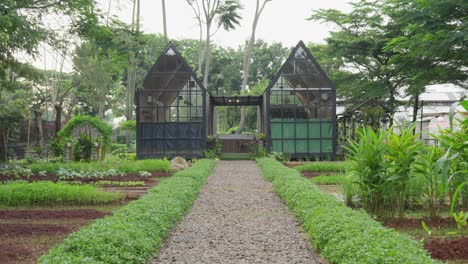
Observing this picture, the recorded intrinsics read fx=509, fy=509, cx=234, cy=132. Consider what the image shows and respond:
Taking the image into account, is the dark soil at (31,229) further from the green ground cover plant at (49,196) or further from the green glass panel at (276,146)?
the green glass panel at (276,146)

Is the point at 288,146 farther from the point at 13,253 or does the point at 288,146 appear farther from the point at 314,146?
the point at 13,253

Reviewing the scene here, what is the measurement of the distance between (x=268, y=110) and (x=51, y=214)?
14.8m

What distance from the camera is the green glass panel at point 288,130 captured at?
21.7m

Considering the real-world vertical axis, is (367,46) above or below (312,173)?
above

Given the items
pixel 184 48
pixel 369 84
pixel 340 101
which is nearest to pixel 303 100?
pixel 369 84

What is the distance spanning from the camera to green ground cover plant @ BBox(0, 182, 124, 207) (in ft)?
28.6

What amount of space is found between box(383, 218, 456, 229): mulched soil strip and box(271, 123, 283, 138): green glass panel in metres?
14.8

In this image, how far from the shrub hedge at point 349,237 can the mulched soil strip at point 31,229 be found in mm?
3119

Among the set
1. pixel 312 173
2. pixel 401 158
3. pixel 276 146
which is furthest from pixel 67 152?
pixel 401 158

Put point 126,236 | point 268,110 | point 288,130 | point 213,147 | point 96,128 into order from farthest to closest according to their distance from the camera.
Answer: point 213,147, point 288,130, point 268,110, point 96,128, point 126,236

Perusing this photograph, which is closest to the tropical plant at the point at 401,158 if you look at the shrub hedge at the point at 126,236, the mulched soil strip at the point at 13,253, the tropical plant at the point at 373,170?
the tropical plant at the point at 373,170

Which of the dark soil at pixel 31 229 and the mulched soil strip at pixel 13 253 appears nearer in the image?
the mulched soil strip at pixel 13 253

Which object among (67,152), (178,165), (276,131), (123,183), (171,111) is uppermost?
(171,111)

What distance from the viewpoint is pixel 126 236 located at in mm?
5219
